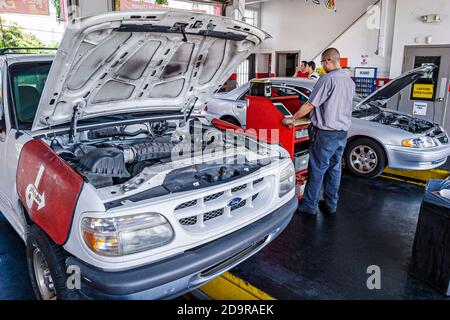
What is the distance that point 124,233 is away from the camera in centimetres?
166

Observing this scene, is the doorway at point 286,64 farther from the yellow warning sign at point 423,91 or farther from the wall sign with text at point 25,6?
the wall sign with text at point 25,6

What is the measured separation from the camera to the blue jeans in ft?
11.0

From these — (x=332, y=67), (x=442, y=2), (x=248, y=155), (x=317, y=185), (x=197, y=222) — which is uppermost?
(x=442, y=2)

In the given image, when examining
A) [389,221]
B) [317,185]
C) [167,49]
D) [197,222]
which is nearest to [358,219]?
[389,221]

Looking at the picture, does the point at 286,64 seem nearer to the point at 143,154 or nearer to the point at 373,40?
the point at 373,40

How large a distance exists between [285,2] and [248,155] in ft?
37.5

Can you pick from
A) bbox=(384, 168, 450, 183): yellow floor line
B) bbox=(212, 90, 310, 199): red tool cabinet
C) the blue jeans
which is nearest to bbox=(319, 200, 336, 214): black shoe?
the blue jeans

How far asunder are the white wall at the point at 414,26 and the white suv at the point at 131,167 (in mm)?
7166

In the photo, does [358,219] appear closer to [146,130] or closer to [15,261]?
[146,130]

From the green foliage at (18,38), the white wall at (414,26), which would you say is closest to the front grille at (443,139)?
the white wall at (414,26)

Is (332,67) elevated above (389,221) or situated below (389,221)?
above

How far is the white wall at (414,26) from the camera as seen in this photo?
7.85 m

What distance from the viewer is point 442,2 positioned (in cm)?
776

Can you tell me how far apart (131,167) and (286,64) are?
38.8ft
